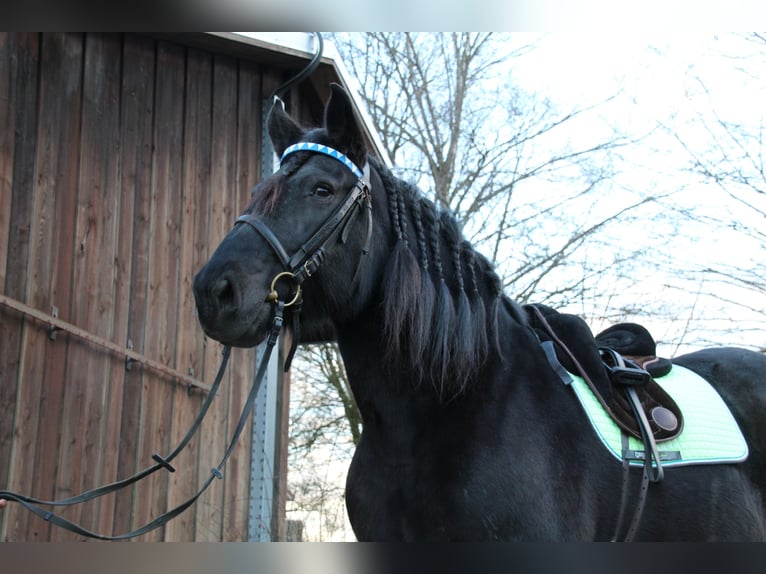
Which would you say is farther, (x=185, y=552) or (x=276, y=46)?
(x=276, y=46)

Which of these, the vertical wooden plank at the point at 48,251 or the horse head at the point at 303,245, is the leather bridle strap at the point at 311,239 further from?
the vertical wooden plank at the point at 48,251

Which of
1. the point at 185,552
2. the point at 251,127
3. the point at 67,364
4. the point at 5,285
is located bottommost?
the point at 185,552

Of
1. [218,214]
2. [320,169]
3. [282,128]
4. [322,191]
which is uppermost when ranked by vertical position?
[218,214]

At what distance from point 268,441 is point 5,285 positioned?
8.77ft

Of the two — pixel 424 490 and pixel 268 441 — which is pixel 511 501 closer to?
pixel 424 490

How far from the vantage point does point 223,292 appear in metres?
2.69

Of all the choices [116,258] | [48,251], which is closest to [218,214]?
[116,258]

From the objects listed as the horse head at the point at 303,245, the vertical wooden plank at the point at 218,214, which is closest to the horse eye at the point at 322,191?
the horse head at the point at 303,245

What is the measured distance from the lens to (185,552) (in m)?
2.12

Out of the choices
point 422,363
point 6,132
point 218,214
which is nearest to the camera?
point 422,363

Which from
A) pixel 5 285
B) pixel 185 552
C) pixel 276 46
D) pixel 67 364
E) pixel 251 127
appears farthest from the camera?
pixel 251 127

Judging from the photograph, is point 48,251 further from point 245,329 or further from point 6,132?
point 245,329

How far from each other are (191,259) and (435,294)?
3.56 metres
